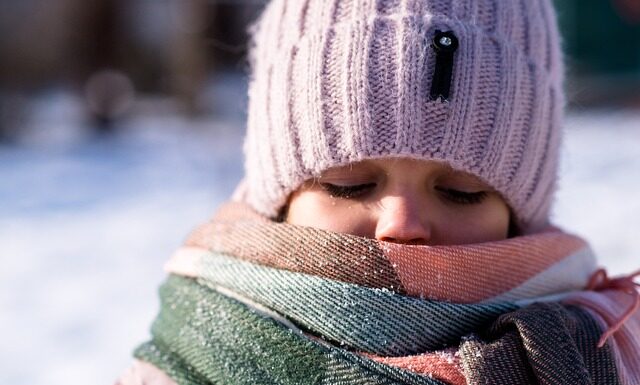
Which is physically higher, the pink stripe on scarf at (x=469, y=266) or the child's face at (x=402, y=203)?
the child's face at (x=402, y=203)

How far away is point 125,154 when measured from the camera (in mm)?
7367

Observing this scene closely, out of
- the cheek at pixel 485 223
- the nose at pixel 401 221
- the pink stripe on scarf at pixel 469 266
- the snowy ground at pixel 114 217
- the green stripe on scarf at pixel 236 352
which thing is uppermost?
the nose at pixel 401 221

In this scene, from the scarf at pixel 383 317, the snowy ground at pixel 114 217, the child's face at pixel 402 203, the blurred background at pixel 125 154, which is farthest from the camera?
the blurred background at pixel 125 154

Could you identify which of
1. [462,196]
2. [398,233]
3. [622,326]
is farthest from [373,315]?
[622,326]

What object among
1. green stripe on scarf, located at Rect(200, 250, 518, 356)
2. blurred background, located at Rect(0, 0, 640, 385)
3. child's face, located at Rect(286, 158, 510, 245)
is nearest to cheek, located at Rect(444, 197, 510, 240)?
child's face, located at Rect(286, 158, 510, 245)

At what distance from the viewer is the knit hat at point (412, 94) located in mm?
1408

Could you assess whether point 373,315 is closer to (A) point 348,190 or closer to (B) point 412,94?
(A) point 348,190

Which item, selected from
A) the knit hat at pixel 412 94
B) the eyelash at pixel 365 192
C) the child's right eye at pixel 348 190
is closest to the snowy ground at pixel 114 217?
the knit hat at pixel 412 94

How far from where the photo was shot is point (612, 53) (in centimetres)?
931

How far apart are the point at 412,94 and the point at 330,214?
0.23m

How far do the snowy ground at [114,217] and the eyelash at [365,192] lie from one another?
30.8 inches

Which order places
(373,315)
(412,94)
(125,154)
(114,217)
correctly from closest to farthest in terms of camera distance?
(373,315) < (412,94) < (114,217) < (125,154)

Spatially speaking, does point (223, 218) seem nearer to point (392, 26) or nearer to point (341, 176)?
point (341, 176)

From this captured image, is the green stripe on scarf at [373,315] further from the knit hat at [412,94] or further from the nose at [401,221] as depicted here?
the knit hat at [412,94]
